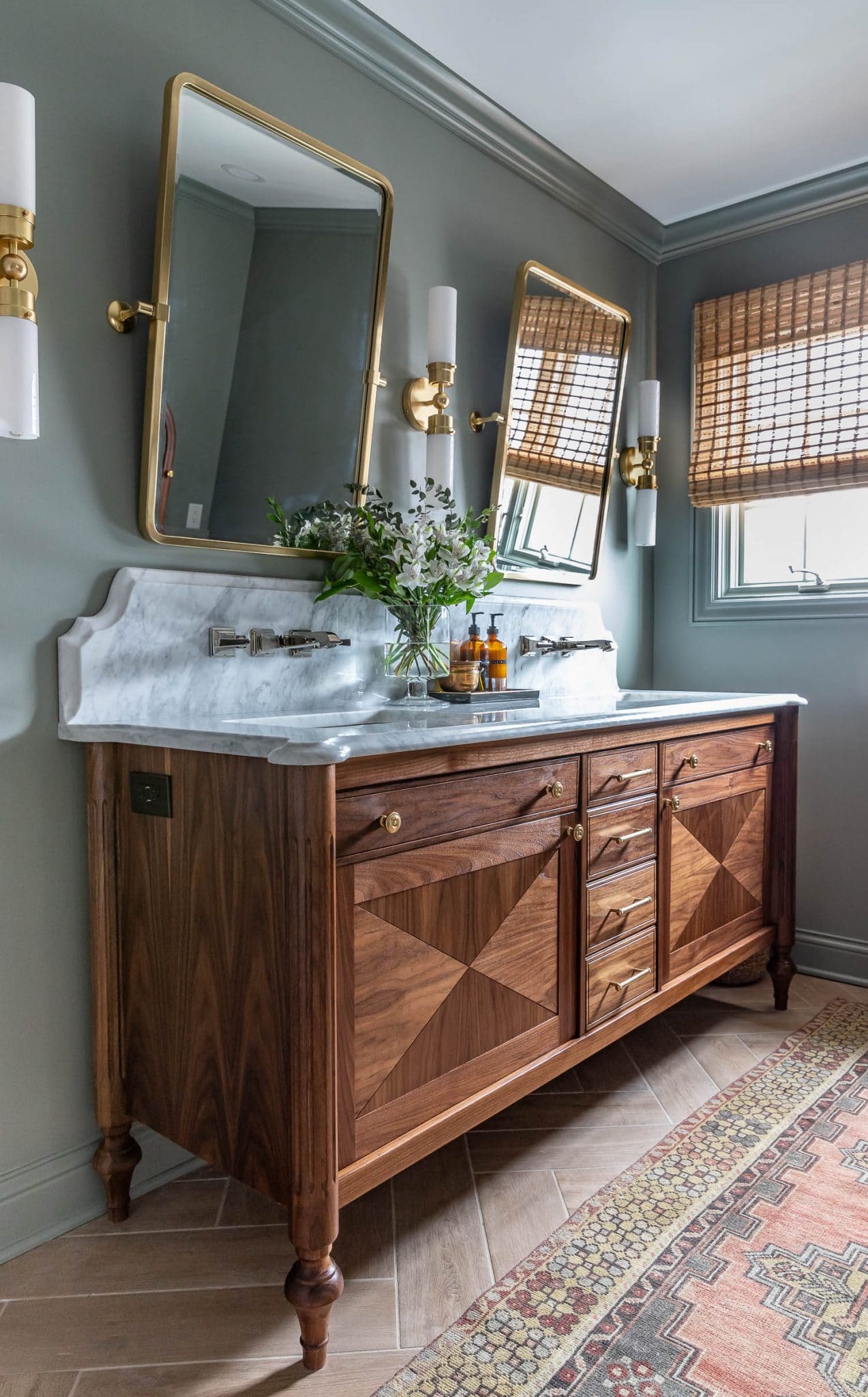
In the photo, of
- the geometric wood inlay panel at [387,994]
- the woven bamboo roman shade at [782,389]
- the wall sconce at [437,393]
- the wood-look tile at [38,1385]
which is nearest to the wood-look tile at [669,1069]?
the geometric wood inlay panel at [387,994]

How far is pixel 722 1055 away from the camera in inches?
94.0

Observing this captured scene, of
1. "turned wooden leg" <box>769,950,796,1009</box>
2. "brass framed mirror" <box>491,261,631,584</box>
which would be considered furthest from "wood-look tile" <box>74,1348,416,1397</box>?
"brass framed mirror" <box>491,261,631,584</box>

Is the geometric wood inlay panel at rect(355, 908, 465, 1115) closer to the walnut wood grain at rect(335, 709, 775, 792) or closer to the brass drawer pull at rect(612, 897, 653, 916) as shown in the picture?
the walnut wood grain at rect(335, 709, 775, 792)

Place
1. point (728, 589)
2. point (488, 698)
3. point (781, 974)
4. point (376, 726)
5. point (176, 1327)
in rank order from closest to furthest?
point (176, 1327)
point (376, 726)
point (488, 698)
point (781, 974)
point (728, 589)

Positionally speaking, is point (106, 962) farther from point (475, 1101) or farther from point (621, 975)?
point (621, 975)

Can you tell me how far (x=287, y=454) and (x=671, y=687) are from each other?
190cm

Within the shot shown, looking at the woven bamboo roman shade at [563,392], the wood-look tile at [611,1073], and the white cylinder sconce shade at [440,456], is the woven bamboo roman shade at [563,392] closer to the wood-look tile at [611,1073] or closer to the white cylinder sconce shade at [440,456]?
the white cylinder sconce shade at [440,456]

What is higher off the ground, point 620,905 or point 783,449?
point 783,449

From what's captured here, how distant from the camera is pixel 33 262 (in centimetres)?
162

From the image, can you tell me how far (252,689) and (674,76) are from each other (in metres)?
1.97

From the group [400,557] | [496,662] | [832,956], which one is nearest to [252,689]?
[400,557]

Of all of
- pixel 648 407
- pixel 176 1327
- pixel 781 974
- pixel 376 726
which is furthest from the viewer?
pixel 648 407

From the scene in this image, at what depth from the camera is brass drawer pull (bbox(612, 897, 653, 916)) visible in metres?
2.00

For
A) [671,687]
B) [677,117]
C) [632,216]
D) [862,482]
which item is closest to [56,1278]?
[671,687]
